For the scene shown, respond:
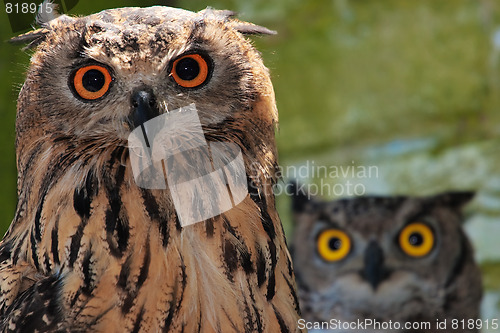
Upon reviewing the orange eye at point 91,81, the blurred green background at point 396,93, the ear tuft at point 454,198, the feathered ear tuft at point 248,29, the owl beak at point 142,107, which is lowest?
the ear tuft at point 454,198

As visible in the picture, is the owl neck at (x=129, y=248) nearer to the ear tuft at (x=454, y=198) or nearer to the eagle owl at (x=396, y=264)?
the eagle owl at (x=396, y=264)

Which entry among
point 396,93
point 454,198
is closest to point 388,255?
point 454,198

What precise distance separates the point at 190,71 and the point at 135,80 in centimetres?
12

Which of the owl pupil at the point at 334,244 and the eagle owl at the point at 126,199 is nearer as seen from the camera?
the eagle owl at the point at 126,199

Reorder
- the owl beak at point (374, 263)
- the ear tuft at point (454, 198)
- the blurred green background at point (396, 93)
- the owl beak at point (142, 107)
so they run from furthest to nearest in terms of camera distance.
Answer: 1. the blurred green background at point (396, 93)
2. the ear tuft at point (454, 198)
3. the owl beak at point (374, 263)
4. the owl beak at point (142, 107)

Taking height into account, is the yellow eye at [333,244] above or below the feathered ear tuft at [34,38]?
below

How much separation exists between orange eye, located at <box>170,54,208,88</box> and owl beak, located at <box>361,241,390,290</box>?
1.81 metres

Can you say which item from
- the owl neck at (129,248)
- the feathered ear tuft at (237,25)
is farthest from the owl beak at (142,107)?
the feathered ear tuft at (237,25)

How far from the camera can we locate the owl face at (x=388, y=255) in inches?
112

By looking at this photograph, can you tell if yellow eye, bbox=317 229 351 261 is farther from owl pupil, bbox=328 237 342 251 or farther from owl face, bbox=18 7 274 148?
owl face, bbox=18 7 274 148

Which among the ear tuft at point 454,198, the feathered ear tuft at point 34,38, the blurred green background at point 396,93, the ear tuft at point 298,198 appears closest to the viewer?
the feathered ear tuft at point 34,38

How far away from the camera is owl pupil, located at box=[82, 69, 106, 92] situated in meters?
1.14

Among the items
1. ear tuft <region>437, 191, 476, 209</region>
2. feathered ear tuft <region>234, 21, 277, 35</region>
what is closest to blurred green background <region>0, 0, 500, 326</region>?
ear tuft <region>437, 191, 476, 209</region>

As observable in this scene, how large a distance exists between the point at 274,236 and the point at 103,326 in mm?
387
